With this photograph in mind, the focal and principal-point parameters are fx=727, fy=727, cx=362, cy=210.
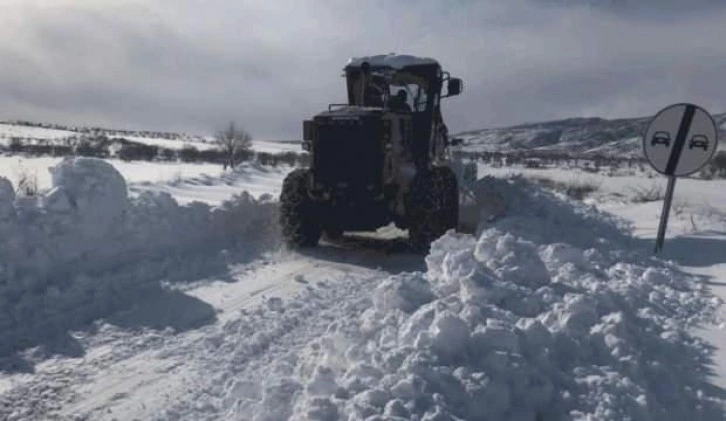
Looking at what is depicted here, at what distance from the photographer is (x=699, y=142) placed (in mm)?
8453

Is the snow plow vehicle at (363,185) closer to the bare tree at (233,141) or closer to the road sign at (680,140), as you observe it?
the road sign at (680,140)

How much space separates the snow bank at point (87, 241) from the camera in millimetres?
6664

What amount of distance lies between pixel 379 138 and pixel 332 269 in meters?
2.30

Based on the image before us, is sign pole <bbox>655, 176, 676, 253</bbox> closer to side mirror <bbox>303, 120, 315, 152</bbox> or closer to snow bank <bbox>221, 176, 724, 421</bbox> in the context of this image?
snow bank <bbox>221, 176, 724, 421</bbox>

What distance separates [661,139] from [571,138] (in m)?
181

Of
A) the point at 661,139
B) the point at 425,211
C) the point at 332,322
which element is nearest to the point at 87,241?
the point at 332,322

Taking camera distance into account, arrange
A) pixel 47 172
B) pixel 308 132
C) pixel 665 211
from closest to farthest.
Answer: pixel 665 211
pixel 308 132
pixel 47 172

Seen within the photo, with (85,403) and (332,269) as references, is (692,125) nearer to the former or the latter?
(332,269)

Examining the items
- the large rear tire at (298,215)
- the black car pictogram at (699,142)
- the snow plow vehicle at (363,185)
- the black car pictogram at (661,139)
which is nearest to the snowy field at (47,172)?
the large rear tire at (298,215)

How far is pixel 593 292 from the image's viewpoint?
233 inches

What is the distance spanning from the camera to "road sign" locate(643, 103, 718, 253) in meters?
8.38

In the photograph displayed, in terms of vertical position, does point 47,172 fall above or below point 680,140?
below

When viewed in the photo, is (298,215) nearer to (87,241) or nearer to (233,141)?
(87,241)

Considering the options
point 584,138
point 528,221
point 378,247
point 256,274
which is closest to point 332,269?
point 256,274
